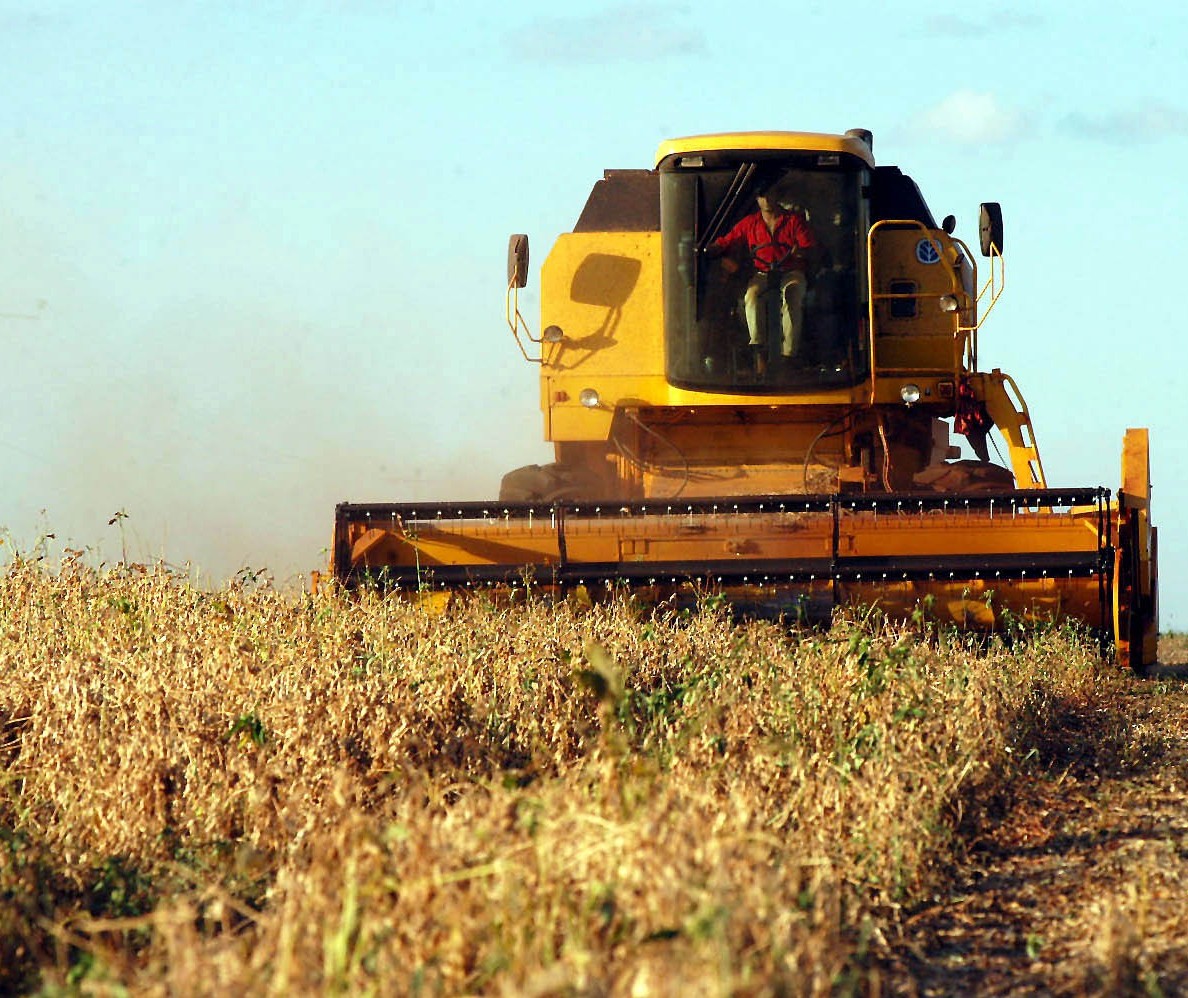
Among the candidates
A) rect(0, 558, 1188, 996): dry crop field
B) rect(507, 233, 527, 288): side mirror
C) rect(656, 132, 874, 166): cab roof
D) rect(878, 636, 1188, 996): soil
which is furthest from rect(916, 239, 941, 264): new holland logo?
rect(878, 636, 1188, 996): soil

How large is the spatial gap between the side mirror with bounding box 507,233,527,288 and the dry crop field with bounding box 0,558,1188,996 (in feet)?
9.96

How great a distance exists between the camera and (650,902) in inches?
120

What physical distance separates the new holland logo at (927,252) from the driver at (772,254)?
70 centimetres

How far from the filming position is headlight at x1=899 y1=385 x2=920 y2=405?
10047 mm

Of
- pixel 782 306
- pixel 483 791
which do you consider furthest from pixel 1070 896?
pixel 782 306

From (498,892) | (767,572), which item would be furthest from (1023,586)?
(498,892)

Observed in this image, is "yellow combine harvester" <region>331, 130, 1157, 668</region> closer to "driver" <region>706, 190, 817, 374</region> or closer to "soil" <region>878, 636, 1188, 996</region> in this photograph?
"driver" <region>706, 190, 817, 374</region>

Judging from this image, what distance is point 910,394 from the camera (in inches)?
396

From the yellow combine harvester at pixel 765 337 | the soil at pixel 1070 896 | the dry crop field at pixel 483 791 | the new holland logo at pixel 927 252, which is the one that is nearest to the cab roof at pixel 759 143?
the yellow combine harvester at pixel 765 337

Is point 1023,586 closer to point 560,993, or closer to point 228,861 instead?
point 228,861

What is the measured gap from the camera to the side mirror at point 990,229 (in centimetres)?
1027

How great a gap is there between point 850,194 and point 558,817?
25.0ft

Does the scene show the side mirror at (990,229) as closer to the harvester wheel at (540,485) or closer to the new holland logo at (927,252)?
the new holland logo at (927,252)

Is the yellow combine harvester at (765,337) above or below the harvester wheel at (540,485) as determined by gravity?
above
